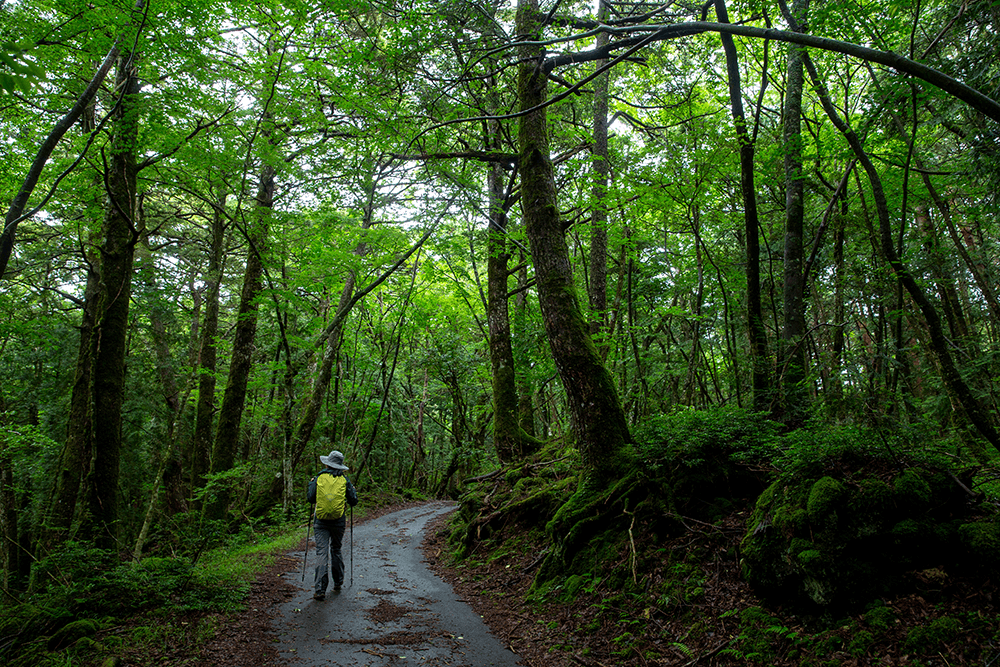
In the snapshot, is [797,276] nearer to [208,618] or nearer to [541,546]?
[541,546]

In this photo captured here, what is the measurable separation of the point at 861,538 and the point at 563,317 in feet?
13.5

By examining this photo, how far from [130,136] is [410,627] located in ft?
25.3

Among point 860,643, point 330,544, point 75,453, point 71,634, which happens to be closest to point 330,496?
point 330,544

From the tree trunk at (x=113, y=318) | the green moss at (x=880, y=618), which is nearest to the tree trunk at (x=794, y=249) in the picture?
the green moss at (x=880, y=618)

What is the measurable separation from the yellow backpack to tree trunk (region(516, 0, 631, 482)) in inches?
136

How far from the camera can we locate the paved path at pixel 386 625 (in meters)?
4.64

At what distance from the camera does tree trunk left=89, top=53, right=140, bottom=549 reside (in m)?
7.13

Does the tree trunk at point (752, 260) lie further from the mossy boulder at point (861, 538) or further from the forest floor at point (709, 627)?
the mossy boulder at point (861, 538)

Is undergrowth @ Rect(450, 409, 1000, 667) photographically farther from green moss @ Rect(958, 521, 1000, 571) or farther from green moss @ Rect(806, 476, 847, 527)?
green moss @ Rect(806, 476, 847, 527)

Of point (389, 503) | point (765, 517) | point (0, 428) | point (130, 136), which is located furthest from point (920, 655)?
point (389, 503)

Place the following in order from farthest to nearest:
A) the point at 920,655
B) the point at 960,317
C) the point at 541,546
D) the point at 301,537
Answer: the point at 301,537
the point at 960,317
the point at 541,546
the point at 920,655

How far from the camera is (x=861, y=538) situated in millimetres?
4098

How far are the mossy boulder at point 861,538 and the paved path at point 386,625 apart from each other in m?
2.68

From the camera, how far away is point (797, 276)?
22.7 ft
